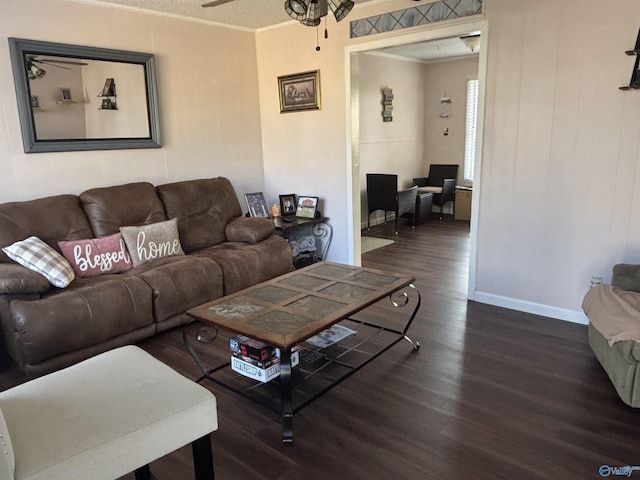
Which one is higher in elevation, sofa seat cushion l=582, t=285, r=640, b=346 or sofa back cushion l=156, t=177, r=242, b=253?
sofa back cushion l=156, t=177, r=242, b=253

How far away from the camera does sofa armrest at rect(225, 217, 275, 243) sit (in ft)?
13.3

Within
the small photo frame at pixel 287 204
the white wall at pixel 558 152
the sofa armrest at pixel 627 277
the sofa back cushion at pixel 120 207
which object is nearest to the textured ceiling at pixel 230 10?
the white wall at pixel 558 152

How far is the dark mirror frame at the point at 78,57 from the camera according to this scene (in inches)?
130

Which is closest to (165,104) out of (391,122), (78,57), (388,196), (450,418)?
(78,57)

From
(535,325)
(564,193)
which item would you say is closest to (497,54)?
(564,193)

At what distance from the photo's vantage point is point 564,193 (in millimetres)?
3281

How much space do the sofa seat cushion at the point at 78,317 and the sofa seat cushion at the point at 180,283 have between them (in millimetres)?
72

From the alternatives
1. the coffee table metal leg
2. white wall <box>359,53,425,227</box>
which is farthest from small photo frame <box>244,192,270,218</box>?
the coffee table metal leg

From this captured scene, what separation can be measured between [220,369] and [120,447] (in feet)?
4.89

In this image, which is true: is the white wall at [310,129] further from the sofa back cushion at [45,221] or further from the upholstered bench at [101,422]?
the upholstered bench at [101,422]

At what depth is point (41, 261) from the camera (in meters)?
2.96

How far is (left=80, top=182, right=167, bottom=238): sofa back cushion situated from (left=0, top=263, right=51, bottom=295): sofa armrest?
29.0 inches

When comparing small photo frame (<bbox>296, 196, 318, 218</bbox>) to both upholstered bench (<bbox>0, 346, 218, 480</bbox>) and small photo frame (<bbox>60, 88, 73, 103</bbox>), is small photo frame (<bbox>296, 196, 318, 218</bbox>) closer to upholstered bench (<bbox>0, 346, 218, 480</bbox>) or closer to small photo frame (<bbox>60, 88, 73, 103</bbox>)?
small photo frame (<bbox>60, 88, 73, 103</bbox>)

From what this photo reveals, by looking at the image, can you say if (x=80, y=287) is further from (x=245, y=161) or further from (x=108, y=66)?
(x=245, y=161)
